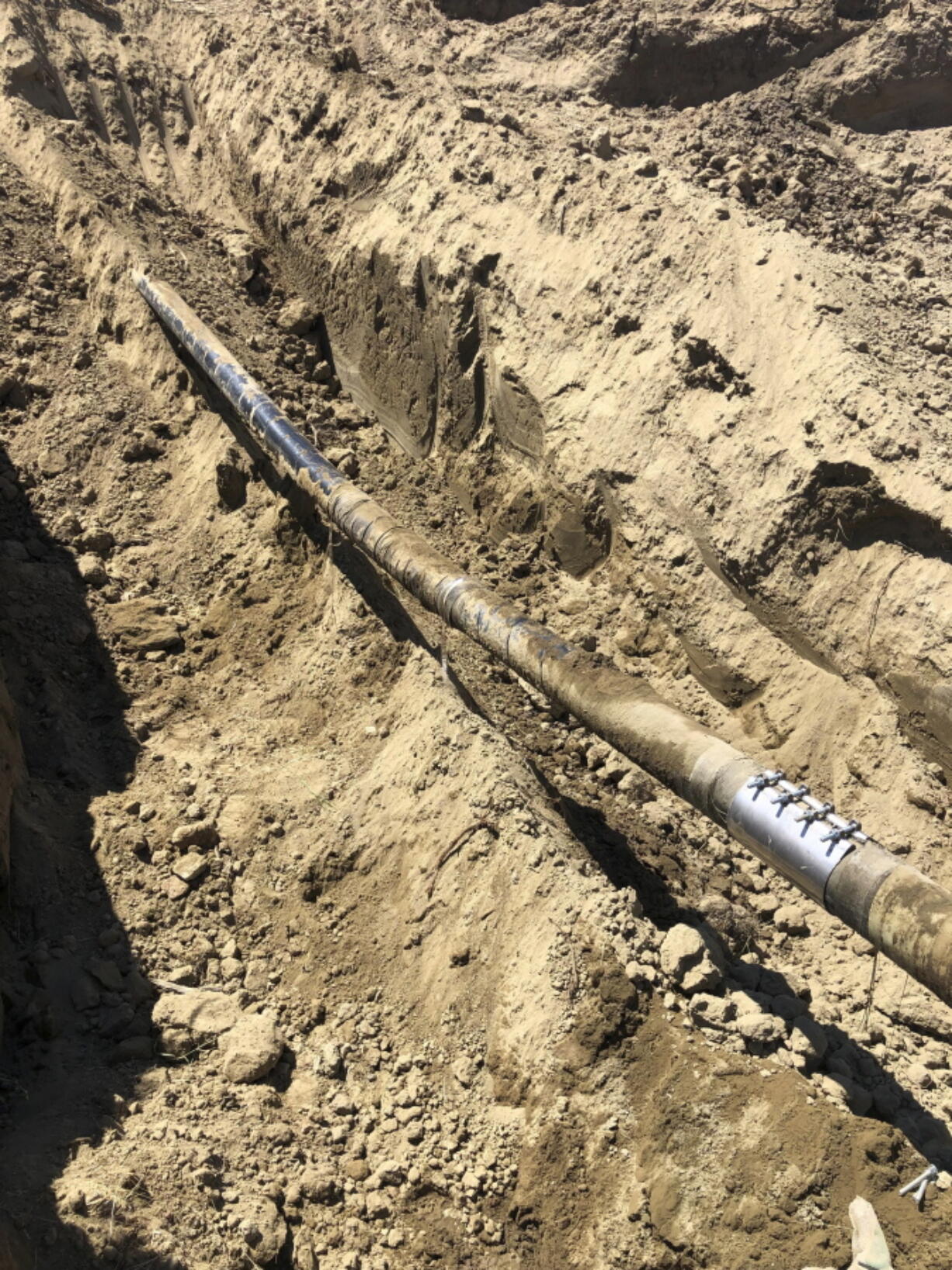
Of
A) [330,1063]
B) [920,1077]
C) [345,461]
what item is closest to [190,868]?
[330,1063]

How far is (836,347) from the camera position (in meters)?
7.71

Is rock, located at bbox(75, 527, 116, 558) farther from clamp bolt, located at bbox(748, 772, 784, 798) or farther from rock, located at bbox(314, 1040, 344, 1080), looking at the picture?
clamp bolt, located at bbox(748, 772, 784, 798)

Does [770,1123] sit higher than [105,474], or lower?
lower

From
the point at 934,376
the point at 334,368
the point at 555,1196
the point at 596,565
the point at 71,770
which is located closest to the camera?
the point at 555,1196

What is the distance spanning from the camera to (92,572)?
28.0ft

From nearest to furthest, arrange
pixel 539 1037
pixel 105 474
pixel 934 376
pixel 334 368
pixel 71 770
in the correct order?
pixel 539 1037 → pixel 71 770 → pixel 934 376 → pixel 105 474 → pixel 334 368

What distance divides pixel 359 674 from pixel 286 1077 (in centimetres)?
310

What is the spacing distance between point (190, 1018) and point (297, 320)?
28.2 feet

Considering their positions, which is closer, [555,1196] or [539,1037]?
[555,1196]

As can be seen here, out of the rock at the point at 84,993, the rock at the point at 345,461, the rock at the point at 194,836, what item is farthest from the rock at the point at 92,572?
the rock at the point at 84,993

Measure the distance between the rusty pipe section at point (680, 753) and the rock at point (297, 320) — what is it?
3241 millimetres

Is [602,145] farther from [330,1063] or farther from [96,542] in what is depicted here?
[330,1063]

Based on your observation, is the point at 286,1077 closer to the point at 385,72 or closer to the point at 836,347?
the point at 836,347

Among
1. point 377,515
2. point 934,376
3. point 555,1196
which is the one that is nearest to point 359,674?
point 377,515
